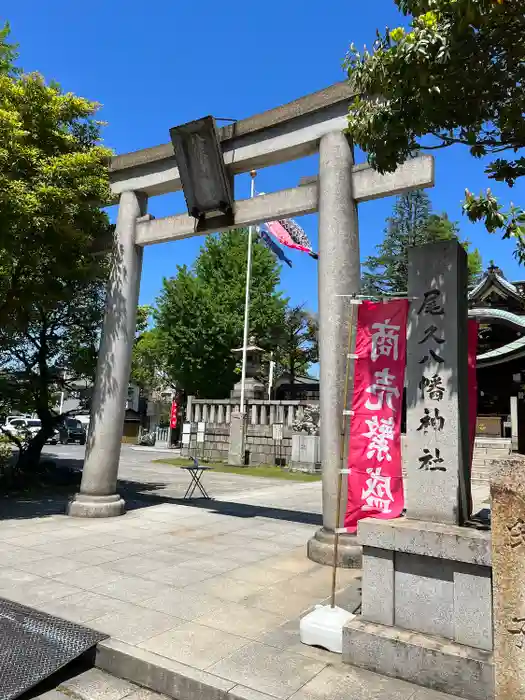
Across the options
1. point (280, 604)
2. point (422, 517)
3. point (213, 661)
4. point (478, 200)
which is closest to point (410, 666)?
point (422, 517)

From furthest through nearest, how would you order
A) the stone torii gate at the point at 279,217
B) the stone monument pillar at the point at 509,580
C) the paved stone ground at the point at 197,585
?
the stone torii gate at the point at 279,217
the paved stone ground at the point at 197,585
the stone monument pillar at the point at 509,580

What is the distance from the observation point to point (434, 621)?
3.83 meters

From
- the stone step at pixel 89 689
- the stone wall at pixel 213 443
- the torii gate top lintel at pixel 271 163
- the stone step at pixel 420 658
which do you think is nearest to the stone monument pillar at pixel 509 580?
the stone step at pixel 420 658

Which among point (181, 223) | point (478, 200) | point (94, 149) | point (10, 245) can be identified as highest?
point (94, 149)

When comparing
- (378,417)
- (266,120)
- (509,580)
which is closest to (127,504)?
(378,417)

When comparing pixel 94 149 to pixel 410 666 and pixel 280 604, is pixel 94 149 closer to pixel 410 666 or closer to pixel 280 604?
pixel 280 604

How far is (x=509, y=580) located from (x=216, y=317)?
29.6 metres

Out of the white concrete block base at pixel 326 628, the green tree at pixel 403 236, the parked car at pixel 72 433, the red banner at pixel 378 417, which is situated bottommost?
the white concrete block base at pixel 326 628

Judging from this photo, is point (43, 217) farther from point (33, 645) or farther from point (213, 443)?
point (213, 443)

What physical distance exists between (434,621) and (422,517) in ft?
2.48

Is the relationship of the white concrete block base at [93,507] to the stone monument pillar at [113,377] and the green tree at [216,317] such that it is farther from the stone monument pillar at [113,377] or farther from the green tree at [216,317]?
the green tree at [216,317]

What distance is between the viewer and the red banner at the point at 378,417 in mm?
4581

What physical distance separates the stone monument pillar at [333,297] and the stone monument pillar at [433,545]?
240cm

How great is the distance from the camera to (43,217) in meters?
8.58
